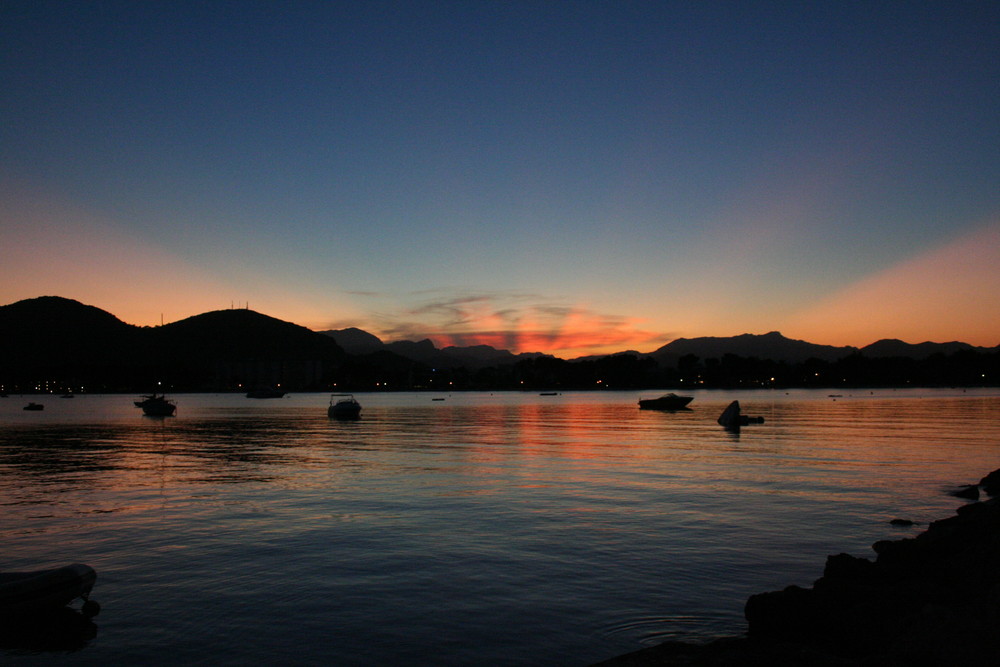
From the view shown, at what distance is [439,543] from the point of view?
1975 cm

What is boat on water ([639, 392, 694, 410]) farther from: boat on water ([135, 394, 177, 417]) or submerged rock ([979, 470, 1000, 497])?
submerged rock ([979, 470, 1000, 497])

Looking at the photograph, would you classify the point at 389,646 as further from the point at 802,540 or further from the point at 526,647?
the point at 802,540

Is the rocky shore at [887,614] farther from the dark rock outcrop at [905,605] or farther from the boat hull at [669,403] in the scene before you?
the boat hull at [669,403]

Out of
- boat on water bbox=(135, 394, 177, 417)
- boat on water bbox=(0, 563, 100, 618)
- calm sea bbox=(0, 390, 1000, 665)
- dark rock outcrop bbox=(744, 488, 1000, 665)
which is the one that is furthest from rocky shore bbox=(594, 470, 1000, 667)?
boat on water bbox=(135, 394, 177, 417)

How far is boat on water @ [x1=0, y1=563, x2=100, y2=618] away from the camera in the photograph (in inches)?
528

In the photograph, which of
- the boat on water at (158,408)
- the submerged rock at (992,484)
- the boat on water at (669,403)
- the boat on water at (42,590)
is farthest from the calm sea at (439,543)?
the boat on water at (669,403)

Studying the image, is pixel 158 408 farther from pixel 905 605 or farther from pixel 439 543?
pixel 905 605

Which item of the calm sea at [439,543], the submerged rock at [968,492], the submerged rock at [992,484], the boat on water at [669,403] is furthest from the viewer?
the boat on water at [669,403]

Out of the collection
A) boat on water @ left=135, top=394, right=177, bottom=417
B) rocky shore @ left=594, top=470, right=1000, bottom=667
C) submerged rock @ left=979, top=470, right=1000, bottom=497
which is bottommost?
submerged rock @ left=979, top=470, right=1000, bottom=497

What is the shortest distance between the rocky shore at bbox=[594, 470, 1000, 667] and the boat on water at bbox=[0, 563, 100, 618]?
1103 centimetres

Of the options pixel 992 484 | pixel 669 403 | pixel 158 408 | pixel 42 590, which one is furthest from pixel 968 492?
pixel 158 408

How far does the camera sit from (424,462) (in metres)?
42.2

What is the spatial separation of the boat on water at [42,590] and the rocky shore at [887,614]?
1103cm

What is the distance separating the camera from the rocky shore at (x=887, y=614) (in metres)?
8.68
